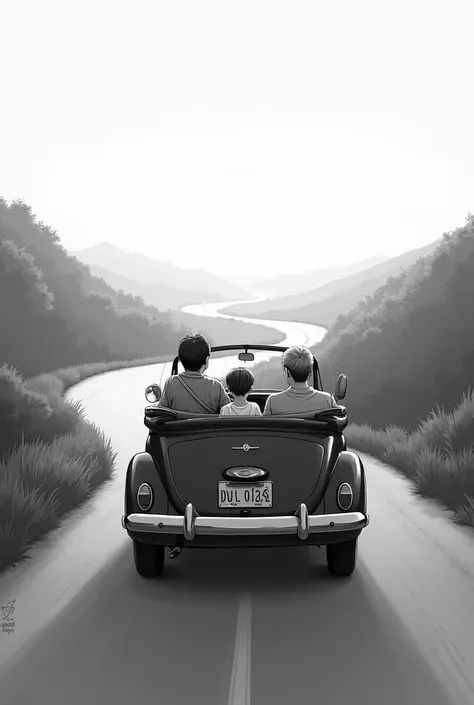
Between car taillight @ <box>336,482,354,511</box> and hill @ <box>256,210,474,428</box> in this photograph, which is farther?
hill @ <box>256,210,474,428</box>

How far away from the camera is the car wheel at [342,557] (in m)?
6.00

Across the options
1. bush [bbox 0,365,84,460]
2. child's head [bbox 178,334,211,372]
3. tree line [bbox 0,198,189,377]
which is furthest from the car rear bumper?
tree line [bbox 0,198,189,377]

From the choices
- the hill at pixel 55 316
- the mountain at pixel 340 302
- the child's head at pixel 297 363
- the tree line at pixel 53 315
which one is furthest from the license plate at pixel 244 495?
the mountain at pixel 340 302

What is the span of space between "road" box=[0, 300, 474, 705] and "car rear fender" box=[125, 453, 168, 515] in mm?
595

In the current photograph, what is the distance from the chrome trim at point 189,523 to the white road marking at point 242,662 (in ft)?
1.92

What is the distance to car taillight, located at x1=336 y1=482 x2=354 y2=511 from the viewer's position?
5.75m

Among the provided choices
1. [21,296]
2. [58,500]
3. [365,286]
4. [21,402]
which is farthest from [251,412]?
[365,286]

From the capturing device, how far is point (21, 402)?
44.9ft

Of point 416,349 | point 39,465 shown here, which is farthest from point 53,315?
point 39,465

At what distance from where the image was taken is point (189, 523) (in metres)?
5.43

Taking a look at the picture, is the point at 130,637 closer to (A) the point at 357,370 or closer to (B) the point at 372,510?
(B) the point at 372,510

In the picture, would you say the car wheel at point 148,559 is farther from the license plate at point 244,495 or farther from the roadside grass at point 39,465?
the roadside grass at point 39,465

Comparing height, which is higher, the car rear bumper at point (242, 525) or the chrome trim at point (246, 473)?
the chrome trim at point (246, 473)
